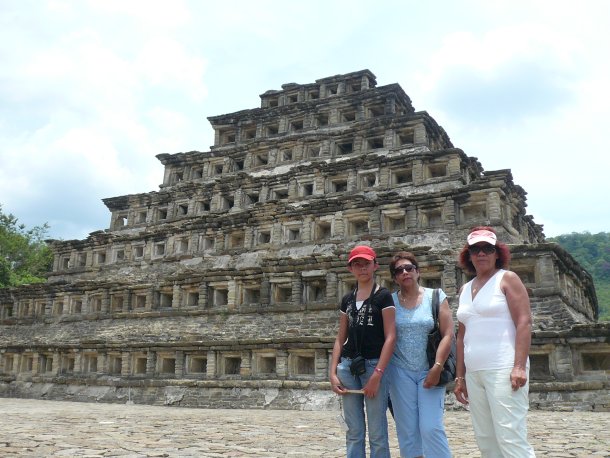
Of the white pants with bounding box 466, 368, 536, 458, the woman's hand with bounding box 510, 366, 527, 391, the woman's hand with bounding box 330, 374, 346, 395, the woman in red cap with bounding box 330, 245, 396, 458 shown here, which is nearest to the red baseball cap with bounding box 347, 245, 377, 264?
the woman in red cap with bounding box 330, 245, 396, 458

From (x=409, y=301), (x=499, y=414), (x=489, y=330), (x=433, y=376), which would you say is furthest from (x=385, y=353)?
(x=499, y=414)

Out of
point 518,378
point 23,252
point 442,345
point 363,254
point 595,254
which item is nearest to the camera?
point 518,378

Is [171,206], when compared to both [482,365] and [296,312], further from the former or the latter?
[482,365]

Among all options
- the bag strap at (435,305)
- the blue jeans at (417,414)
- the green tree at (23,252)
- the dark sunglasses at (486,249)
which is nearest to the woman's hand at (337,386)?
the blue jeans at (417,414)

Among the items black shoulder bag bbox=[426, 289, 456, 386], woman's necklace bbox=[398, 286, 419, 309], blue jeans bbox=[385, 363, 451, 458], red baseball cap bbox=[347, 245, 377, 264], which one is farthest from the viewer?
red baseball cap bbox=[347, 245, 377, 264]

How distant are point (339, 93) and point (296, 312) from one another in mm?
18871

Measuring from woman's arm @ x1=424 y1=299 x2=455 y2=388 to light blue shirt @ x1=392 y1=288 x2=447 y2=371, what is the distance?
0.11m

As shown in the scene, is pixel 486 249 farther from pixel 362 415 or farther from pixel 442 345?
pixel 362 415

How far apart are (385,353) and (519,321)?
56.1 inches

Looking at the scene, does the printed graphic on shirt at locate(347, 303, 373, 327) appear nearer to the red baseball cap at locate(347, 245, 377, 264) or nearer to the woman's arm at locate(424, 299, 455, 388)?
the red baseball cap at locate(347, 245, 377, 264)

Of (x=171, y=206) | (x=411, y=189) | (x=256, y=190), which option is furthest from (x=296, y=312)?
(x=171, y=206)

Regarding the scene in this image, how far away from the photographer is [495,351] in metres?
5.03

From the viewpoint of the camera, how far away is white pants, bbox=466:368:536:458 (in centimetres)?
484

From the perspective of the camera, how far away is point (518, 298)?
5047 mm
